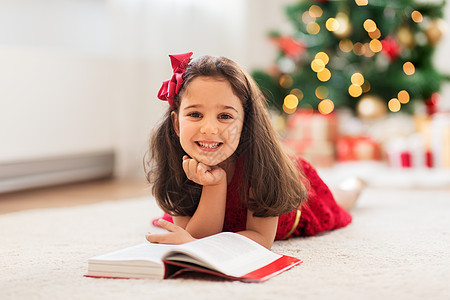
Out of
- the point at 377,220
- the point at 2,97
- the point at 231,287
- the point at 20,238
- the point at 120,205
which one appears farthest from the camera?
the point at 2,97

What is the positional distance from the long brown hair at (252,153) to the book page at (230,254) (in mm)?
116

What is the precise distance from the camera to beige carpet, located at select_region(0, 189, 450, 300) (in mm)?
901

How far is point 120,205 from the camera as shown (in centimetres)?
197

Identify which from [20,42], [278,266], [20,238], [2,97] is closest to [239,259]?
[278,266]

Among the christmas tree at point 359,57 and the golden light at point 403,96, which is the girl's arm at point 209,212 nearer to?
the christmas tree at point 359,57

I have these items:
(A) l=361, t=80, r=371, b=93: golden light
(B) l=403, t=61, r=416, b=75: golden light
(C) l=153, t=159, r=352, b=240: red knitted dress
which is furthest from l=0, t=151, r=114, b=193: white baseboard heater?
(B) l=403, t=61, r=416, b=75: golden light

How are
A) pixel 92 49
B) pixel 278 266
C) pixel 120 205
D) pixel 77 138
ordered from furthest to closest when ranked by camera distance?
1. pixel 92 49
2. pixel 77 138
3. pixel 120 205
4. pixel 278 266

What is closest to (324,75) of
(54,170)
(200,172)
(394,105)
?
(394,105)

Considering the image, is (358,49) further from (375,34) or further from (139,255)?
(139,255)

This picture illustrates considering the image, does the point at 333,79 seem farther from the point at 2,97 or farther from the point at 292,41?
the point at 2,97

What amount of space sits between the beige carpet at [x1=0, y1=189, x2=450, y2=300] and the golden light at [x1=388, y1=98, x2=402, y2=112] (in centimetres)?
126

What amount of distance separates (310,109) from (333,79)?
0.67 ft

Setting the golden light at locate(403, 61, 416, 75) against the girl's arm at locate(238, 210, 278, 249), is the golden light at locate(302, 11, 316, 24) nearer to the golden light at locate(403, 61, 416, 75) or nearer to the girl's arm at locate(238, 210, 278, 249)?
the golden light at locate(403, 61, 416, 75)

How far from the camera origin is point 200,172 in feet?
3.64
